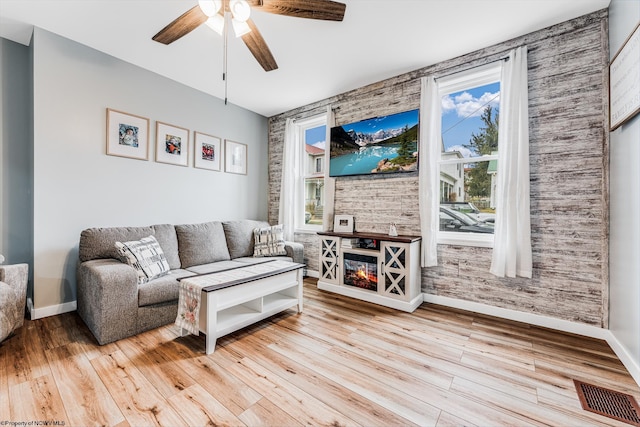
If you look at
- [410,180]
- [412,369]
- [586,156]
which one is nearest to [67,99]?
[410,180]

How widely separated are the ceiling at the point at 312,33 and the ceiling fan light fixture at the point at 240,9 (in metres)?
0.63

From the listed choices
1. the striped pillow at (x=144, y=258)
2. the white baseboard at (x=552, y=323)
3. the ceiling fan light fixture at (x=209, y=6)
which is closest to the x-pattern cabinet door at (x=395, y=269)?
the white baseboard at (x=552, y=323)

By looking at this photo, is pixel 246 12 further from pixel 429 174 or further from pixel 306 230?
pixel 306 230

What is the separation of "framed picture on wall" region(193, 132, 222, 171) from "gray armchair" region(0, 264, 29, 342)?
208 centimetres

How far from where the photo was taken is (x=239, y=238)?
3.71 meters

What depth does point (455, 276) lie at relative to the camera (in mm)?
2920

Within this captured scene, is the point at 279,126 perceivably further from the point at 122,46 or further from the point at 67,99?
the point at 67,99

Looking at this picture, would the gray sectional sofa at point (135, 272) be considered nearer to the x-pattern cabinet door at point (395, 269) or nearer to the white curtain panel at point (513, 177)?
the x-pattern cabinet door at point (395, 269)

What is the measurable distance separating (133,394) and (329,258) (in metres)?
2.34

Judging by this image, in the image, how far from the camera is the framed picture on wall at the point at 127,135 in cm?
293

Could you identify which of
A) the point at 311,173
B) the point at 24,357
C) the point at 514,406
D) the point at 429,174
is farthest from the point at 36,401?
the point at 311,173

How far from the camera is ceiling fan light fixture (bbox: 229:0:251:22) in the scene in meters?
1.69

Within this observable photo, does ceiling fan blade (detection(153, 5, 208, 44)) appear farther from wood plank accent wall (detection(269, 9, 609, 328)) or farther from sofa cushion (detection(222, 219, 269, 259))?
wood plank accent wall (detection(269, 9, 609, 328))

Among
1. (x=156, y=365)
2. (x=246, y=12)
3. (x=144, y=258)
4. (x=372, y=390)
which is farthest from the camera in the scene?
(x=144, y=258)
